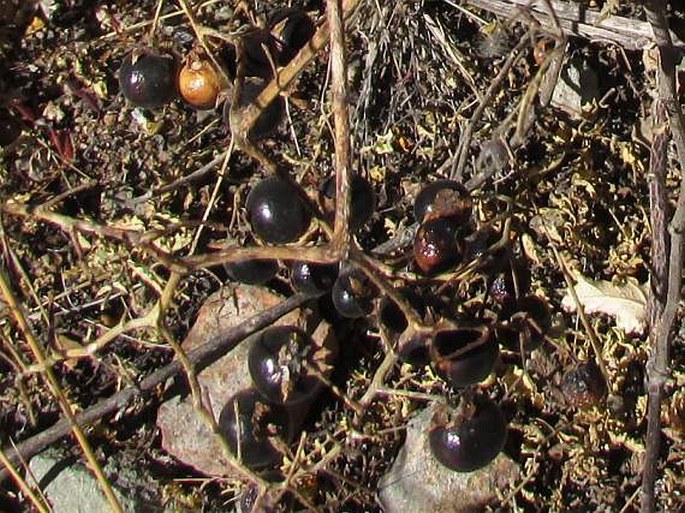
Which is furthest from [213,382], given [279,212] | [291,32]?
[291,32]

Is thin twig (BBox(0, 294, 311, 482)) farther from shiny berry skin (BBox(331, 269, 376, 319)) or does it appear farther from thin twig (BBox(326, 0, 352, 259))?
thin twig (BBox(326, 0, 352, 259))

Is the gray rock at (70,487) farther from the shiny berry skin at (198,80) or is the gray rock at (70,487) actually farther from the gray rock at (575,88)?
the gray rock at (575,88)

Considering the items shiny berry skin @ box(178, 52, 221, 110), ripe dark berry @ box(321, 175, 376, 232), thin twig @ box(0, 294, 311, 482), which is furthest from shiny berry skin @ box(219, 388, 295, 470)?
shiny berry skin @ box(178, 52, 221, 110)

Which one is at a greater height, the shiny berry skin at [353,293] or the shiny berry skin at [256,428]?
the shiny berry skin at [353,293]

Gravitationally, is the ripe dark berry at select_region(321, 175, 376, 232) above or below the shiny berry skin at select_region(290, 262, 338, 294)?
above

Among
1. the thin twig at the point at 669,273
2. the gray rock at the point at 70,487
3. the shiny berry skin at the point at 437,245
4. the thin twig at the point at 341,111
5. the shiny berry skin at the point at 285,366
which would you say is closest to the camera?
the thin twig at the point at 341,111

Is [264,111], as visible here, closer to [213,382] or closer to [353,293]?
[353,293]

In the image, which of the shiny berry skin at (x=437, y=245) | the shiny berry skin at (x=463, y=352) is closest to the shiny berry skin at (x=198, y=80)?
the shiny berry skin at (x=437, y=245)
